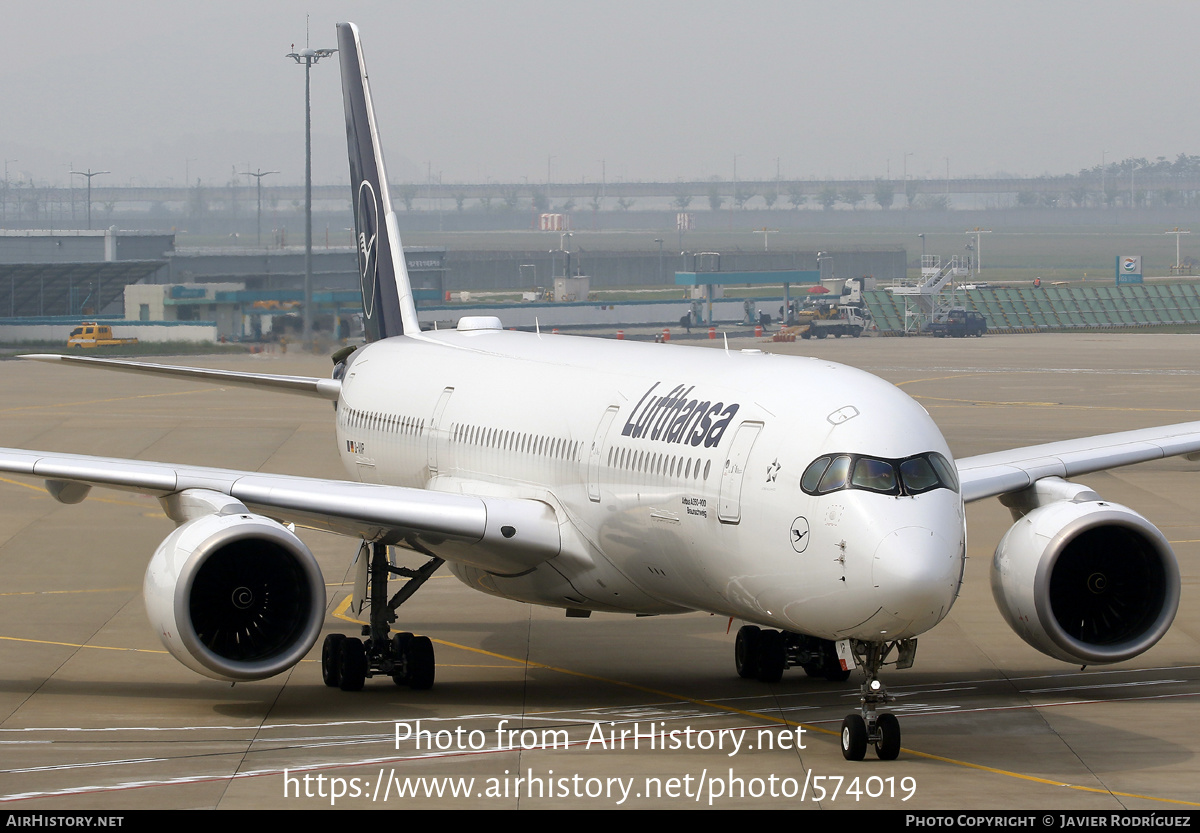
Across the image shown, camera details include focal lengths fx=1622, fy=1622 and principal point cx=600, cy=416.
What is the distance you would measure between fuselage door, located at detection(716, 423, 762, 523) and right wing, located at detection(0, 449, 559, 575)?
3911 mm

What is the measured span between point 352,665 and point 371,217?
45.2 feet

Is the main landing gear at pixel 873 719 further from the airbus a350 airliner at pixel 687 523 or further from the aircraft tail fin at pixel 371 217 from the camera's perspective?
the aircraft tail fin at pixel 371 217

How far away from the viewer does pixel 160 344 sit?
104m

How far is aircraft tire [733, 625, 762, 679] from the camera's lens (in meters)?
22.0

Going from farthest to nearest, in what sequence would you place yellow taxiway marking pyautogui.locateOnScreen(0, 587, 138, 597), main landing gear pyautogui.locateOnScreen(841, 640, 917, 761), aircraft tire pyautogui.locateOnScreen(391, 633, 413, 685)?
yellow taxiway marking pyautogui.locateOnScreen(0, 587, 138, 597) < aircraft tire pyautogui.locateOnScreen(391, 633, 413, 685) < main landing gear pyautogui.locateOnScreen(841, 640, 917, 761)

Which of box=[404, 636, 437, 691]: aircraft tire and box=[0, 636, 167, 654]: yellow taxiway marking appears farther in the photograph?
box=[0, 636, 167, 654]: yellow taxiway marking

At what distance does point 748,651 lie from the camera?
22.0 m

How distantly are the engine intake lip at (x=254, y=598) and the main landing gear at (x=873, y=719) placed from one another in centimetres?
641

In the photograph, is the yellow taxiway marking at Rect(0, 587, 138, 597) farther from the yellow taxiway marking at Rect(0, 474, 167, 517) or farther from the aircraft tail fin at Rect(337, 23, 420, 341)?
the yellow taxiway marking at Rect(0, 474, 167, 517)

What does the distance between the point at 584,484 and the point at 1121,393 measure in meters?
56.8

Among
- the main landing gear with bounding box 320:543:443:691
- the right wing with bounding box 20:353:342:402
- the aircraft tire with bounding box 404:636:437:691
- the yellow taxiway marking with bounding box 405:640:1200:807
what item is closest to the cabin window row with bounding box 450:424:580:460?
the main landing gear with bounding box 320:543:443:691

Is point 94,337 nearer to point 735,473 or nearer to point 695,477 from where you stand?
point 695,477

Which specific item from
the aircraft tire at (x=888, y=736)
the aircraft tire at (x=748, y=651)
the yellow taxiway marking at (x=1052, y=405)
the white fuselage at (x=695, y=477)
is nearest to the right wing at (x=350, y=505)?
the white fuselage at (x=695, y=477)

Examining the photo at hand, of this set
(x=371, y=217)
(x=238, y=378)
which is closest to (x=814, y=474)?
(x=238, y=378)
